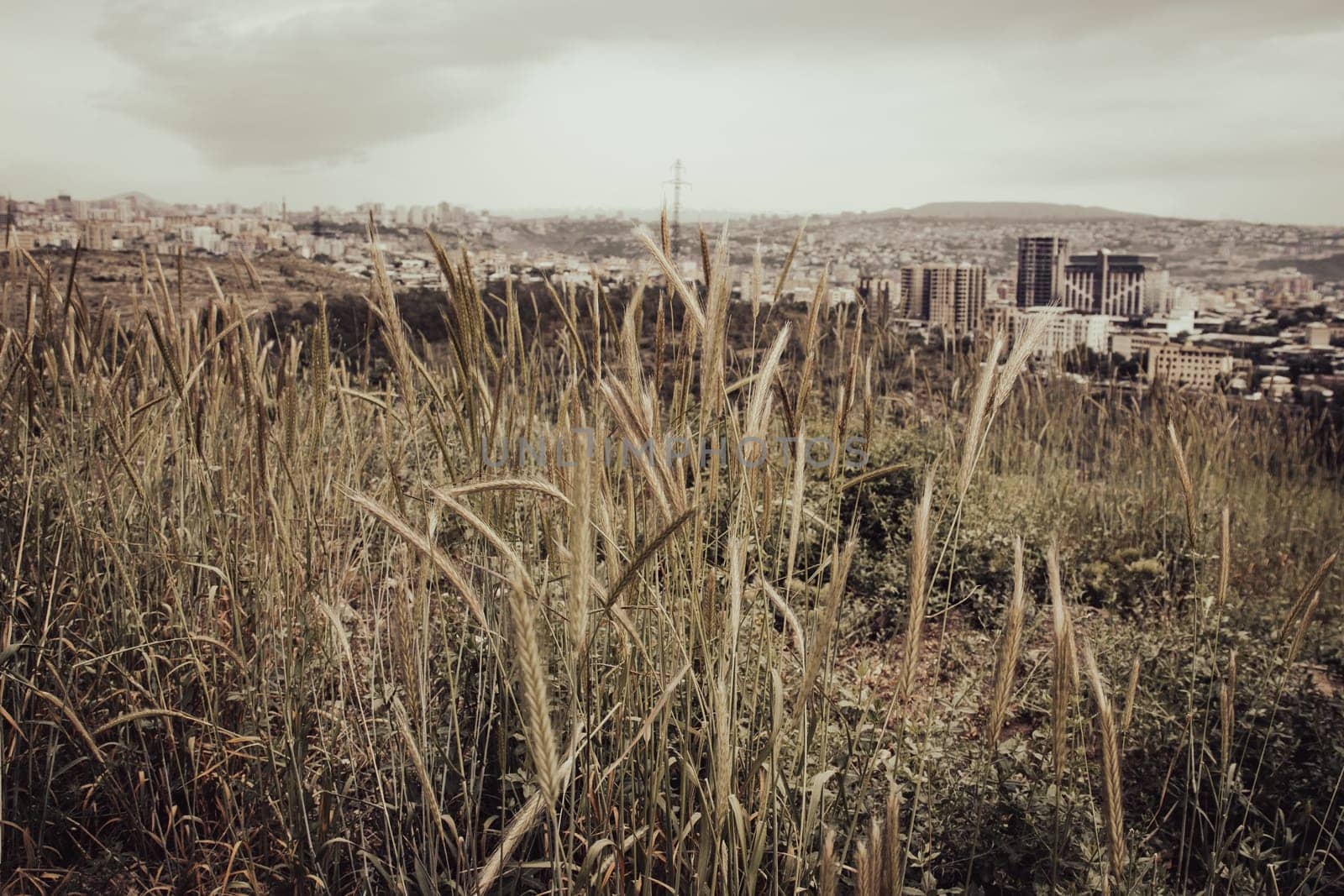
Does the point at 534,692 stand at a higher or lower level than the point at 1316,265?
lower

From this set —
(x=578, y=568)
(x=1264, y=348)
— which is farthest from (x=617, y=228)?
(x=578, y=568)

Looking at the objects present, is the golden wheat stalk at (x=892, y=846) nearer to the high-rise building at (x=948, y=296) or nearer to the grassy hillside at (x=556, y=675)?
the grassy hillside at (x=556, y=675)

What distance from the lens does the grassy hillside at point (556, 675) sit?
1.02 metres

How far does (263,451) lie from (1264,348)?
40.1ft

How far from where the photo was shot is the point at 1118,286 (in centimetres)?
1673

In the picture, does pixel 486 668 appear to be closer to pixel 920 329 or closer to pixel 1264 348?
pixel 920 329

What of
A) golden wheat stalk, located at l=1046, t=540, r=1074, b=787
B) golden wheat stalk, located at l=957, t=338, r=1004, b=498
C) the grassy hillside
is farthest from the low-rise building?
golden wheat stalk, located at l=1046, t=540, r=1074, b=787

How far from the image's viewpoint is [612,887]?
130cm

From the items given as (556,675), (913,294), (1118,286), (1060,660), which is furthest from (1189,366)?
(1118,286)

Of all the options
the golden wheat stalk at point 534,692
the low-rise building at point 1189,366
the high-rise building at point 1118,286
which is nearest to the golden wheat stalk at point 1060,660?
the golden wheat stalk at point 534,692

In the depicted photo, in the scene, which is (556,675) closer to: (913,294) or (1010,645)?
(1010,645)

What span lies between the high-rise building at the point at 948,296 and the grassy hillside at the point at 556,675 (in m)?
3.57

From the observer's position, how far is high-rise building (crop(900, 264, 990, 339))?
5.96m

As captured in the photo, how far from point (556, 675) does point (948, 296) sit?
6452 mm
